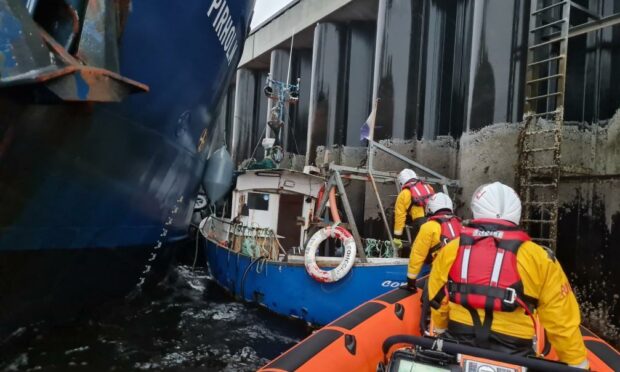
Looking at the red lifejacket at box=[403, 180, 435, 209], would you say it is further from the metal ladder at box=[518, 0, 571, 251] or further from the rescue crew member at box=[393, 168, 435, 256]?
the metal ladder at box=[518, 0, 571, 251]

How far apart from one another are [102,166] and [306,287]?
2.90 meters

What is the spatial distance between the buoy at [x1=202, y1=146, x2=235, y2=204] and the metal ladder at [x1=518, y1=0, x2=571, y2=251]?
5238 millimetres

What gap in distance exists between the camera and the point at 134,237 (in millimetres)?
4762

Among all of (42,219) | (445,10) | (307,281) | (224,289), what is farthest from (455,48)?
(42,219)

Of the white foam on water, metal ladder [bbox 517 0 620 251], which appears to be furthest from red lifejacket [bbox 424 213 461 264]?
the white foam on water

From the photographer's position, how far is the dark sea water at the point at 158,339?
4.01 m

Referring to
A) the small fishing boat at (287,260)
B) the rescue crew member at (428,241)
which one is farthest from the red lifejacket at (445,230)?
the small fishing boat at (287,260)

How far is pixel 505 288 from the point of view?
2031mm

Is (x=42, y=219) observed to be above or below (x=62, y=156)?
below

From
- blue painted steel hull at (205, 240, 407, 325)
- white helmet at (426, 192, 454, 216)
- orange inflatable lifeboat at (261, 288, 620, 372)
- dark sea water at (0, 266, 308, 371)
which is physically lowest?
dark sea water at (0, 266, 308, 371)

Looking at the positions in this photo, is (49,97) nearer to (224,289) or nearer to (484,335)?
(484,335)

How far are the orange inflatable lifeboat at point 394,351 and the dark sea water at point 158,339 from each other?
6.32 ft

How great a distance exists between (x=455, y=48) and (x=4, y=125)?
7.68 metres

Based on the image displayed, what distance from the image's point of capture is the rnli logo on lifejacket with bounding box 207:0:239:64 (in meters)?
4.37
